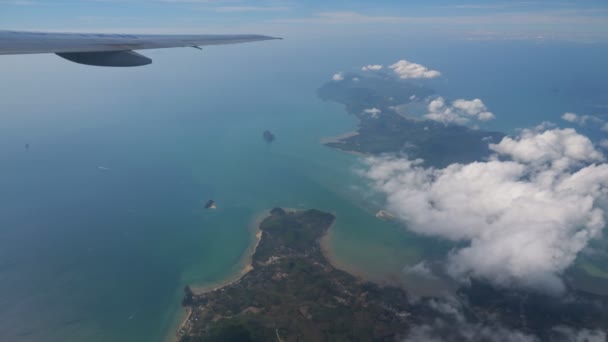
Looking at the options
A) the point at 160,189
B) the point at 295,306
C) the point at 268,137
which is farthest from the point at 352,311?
the point at 268,137

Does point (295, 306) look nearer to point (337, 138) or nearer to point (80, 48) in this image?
point (80, 48)

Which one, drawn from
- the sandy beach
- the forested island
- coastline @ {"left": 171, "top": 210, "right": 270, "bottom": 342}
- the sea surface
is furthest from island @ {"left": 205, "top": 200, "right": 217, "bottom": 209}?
the sandy beach

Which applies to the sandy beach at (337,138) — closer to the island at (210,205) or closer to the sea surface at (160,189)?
the sea surface at (160,189)

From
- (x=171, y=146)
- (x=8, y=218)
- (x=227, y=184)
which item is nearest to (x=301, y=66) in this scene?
(x=171, y=146)

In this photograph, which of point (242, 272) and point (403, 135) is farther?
point (403, 135)

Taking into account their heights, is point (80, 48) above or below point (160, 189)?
above

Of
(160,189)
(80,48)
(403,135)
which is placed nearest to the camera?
(80,48)
